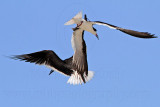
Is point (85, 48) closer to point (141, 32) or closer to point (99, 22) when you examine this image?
point (99, 22)

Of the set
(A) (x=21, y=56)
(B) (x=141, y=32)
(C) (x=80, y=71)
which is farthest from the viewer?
(C) (x=80, y=71)

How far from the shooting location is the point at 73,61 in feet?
36.7

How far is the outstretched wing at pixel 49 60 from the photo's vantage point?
10641 millimetres

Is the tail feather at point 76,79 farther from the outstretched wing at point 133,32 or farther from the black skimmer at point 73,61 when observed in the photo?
the outstretched wing at point 133,32

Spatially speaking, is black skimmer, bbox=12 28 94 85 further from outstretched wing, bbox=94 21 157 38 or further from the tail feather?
outstretched wing, bbox=94 21 157 38

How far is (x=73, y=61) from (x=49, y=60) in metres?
0.64

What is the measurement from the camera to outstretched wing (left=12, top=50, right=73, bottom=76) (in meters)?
10.6

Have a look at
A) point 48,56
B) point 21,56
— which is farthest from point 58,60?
point 21,56

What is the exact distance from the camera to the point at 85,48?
10992mm

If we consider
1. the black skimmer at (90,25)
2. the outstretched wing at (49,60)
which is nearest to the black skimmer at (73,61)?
the outstretched wing at (49,60)

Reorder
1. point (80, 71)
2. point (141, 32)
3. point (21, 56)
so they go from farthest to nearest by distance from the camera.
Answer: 1. point (80, 71)
2. point (21, 56)
3. point (141, 32)

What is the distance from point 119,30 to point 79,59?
63.8 inches

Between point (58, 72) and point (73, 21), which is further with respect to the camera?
point (58, 72)

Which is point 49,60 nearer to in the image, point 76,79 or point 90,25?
point 76,79
